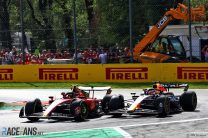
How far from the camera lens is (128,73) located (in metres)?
26.6

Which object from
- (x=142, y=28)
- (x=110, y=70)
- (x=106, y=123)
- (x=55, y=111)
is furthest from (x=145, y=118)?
(x=142, y=28)

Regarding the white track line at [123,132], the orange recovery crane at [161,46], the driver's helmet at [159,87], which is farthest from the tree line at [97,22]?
the white track line at [123,132]

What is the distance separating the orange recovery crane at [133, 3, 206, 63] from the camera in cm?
3005

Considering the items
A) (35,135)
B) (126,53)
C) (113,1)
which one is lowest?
(35,135)

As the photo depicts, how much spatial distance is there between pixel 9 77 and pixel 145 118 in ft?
52.8

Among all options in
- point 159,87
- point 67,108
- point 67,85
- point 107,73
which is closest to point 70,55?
point 107,73

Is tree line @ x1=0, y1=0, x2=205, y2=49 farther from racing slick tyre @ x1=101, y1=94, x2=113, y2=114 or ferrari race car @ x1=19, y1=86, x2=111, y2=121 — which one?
ferrari race car @ x1=19, y1=86, x2=111, y2=121

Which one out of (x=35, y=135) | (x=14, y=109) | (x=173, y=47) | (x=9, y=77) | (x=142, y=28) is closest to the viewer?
(x=35, y=135)

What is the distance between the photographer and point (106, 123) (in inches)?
521

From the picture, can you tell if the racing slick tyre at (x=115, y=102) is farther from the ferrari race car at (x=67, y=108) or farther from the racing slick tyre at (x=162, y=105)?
the racing slick tyre at (x=162, y=105)

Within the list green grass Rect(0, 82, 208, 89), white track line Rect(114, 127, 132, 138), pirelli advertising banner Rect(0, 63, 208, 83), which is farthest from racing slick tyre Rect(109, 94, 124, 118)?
pirelli advertising banner Rect(0, 63, 208, 83)

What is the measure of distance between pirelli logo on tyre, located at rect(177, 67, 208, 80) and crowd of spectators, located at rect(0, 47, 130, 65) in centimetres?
357

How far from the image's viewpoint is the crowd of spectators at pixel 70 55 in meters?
28.7

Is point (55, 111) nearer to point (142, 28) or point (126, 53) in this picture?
point (126, 53)
